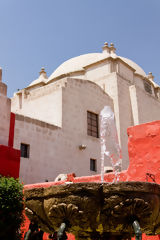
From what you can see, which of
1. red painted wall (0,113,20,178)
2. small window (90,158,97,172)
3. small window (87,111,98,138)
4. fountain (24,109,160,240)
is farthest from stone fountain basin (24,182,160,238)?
small window (87,111,98,138)

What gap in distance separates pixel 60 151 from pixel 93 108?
10.8 ft

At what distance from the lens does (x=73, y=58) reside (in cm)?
2008

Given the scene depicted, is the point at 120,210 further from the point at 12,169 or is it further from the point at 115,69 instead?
the point at 115,69

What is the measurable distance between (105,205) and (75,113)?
1099cm

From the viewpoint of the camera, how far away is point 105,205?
2.70 meters

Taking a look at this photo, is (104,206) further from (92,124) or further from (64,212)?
(92,124)

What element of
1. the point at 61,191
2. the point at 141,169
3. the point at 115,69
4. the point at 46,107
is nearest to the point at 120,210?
the point at 61,191

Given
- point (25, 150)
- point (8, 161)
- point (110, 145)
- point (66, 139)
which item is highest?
point (110, 145)

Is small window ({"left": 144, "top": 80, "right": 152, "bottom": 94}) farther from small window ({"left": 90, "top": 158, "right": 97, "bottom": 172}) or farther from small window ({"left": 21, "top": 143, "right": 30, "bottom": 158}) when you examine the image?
small window ({"left": 21, "top": 143, "right": 30, "bottom": 158})

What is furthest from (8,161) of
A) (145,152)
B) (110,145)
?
(110,145)

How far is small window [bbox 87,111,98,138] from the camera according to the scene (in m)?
14.1

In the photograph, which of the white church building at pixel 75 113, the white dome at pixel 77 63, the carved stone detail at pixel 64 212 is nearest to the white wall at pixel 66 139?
the white church building at pixel 75 113

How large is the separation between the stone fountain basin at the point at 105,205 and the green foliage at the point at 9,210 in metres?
2.64

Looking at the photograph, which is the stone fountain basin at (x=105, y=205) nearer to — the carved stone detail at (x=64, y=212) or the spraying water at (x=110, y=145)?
the carved stone detail at (x=64, y=212)
